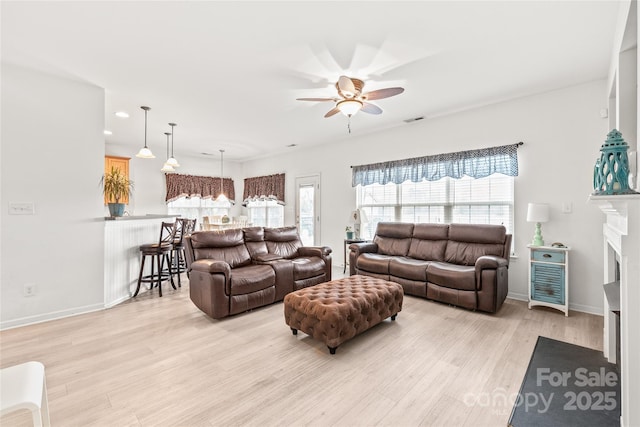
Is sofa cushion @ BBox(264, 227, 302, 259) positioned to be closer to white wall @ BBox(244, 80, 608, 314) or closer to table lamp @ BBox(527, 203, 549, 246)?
white wall @ BBox(244, 80, 608, 314)

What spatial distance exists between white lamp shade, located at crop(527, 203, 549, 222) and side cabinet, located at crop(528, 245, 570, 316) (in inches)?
13.4

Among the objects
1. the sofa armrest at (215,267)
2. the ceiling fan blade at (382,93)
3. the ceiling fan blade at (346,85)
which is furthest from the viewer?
the sofa armrest at (215,267)

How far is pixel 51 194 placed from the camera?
319 centimetres

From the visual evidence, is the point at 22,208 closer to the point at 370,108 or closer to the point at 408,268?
the point at 370,108

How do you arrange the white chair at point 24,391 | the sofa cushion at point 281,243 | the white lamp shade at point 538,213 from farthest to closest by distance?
the sofa cushion at point 281,243
the white lamp shade at point 538,213
the white chair at point 24,391

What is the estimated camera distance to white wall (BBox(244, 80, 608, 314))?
3.31 metres

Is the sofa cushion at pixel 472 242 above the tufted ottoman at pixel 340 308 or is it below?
above

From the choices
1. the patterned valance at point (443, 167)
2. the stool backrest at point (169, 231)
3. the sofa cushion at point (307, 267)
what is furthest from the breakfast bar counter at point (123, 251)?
the patterned valance at point (443, 167)

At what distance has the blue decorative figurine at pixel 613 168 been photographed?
1.45 m

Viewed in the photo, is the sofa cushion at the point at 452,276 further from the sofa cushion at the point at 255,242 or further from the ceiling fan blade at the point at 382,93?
the sofa cushion at the point at 255,242

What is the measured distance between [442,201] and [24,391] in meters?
4.86

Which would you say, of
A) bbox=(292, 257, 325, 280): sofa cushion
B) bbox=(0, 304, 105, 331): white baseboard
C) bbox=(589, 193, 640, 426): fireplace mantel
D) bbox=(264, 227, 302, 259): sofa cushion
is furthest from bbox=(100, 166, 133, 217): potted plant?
bbox=(589, 193, 640, 426): fireplace mantel

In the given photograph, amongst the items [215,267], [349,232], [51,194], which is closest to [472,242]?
[349,232]

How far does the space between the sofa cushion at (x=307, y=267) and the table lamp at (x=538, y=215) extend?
283 cm
